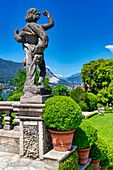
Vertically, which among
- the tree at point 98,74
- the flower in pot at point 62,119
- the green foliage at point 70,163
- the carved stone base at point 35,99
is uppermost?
the tree at point 98,74

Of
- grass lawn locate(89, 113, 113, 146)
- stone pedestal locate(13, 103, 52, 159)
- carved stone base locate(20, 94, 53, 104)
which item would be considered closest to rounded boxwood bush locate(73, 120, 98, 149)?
stone pedestal locate(13, 103, 52, 159)

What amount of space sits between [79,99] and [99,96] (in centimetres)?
812

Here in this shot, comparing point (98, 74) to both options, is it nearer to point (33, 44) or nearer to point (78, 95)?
point (78, 95)

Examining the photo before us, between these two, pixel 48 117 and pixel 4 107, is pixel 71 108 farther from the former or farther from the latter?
pixel 4 107

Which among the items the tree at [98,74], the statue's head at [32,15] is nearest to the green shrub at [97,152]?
the statue's head at [32,15]

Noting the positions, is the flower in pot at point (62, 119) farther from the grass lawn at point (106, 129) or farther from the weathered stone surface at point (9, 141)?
the grass lawn at point (106, 129)

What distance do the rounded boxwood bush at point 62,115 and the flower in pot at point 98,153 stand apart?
1.77m

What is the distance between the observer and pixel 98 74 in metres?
33.7

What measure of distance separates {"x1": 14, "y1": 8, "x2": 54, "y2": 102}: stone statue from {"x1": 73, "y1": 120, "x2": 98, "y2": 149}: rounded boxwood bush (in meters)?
1.35

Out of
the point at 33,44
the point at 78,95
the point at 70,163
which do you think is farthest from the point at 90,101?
the point at 70,163

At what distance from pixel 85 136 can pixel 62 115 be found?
1.26m

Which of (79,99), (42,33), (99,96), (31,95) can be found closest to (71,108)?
(31,95)

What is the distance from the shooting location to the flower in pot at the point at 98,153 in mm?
4660

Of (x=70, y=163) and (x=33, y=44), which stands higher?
(x=33, y=44)
